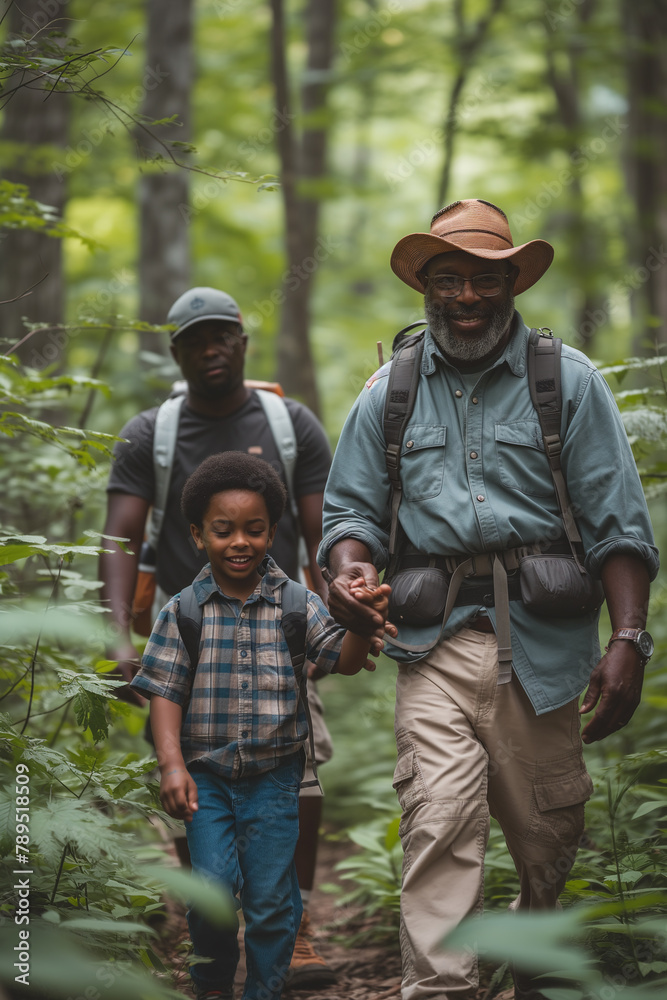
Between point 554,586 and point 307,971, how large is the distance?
204 cm

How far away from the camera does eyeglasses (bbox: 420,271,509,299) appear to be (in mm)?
3688

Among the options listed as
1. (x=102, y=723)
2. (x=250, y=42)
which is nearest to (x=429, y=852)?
(x=102, y=723)

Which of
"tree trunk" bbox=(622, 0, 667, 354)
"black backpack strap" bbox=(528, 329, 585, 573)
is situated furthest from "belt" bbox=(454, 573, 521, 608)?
"tree trunk" bbox=(622, 0, 667, 354)

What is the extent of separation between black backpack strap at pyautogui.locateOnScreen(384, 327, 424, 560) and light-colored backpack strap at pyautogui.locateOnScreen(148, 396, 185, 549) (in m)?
1.27

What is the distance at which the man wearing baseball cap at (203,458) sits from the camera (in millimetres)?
4520

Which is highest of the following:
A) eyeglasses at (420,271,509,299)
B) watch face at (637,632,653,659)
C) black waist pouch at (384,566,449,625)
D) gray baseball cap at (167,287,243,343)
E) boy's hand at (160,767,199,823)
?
gray baseball cap at (167,287,243,343)

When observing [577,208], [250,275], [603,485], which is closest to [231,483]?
[603,485]

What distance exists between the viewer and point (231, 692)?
3.50 metres

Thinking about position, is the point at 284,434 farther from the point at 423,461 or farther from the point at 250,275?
the point at 250,275

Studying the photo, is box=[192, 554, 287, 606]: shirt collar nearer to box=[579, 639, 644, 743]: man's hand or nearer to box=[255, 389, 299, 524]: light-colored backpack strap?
box=[255, 389, 299, 524]: light-colored backpack strap

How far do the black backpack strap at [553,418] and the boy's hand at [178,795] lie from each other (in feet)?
5.20

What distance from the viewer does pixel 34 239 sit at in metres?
7.74

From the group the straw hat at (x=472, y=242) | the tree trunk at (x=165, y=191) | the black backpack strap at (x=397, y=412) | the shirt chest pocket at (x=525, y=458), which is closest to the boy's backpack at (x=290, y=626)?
the black backpack strap at (x=397, y=412)

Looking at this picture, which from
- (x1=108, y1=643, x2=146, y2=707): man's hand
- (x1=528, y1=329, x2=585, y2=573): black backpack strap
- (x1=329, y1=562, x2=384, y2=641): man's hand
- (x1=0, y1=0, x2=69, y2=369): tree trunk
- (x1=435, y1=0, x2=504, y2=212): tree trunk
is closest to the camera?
(x1=329, y1=562, x2=384, y2=641): man's hand
